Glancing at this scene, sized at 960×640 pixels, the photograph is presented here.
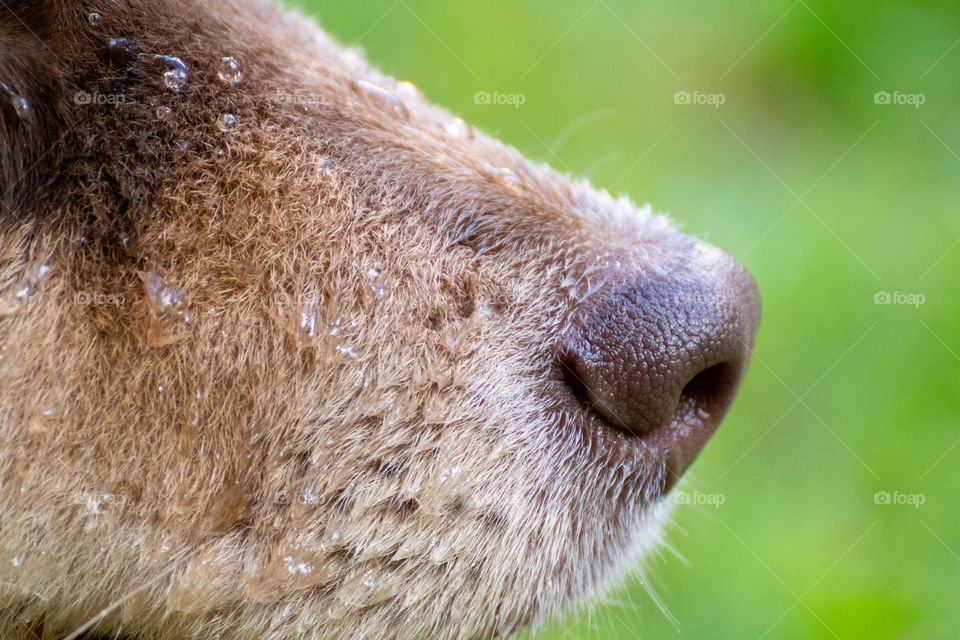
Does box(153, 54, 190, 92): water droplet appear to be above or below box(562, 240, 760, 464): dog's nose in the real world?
below

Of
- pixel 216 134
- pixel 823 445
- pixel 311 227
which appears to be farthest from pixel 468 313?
pixel 823 445

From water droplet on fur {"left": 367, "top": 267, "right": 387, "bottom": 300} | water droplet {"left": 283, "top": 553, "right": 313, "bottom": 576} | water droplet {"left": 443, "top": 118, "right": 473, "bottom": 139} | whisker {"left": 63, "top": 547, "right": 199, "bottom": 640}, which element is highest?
water droplet {"left": 443, "top": 118, "right": 473, "bottom": 139}

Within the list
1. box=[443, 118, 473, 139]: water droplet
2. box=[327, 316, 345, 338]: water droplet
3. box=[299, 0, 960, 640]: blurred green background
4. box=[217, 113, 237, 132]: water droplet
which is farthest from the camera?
box=[299, 0, 960, 640]: blurred green background

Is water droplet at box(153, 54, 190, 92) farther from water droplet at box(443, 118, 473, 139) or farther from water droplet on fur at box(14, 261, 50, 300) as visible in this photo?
water droplet at box(443, 118, 473, 139)

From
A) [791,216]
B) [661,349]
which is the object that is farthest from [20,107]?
[791,216]

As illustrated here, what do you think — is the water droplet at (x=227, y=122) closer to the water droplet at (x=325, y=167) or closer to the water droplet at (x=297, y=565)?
the water droplet at (x=325, y=167)

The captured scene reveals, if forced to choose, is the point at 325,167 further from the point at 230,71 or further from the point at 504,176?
the point at 504,176

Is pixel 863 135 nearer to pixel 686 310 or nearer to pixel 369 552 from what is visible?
pixel 686 310

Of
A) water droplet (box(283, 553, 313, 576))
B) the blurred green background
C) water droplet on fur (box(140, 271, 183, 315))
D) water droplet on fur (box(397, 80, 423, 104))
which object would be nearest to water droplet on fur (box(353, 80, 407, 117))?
water droplet on fur (box(397, 80, 423, 104))

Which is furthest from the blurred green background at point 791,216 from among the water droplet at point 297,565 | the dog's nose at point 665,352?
the water droplet at point 297,565
